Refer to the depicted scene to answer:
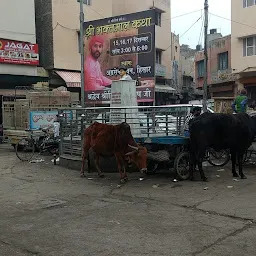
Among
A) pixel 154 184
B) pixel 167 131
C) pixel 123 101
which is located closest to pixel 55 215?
pixel 154 184

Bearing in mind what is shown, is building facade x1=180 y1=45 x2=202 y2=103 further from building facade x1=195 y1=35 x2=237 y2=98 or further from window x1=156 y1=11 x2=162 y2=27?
window x1=156 y1=11 x2=162 y2=27

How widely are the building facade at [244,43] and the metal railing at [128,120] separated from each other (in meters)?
17.5

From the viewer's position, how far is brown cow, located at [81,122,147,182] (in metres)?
8.85

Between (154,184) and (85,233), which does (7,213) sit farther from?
(154,184)

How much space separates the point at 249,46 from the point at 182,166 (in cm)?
1957

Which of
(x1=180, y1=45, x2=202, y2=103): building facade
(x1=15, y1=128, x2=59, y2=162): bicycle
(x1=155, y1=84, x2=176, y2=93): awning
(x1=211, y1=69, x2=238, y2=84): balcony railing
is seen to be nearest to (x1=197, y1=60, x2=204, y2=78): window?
(x1=180, y1=45, x2=202, y2=103): building facade

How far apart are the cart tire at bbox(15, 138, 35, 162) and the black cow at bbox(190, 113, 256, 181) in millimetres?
6344

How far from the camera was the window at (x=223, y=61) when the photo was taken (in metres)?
31.0

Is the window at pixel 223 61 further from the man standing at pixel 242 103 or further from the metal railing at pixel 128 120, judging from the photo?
the metal railing at pixel 128 120

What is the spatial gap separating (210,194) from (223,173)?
96.6 inches

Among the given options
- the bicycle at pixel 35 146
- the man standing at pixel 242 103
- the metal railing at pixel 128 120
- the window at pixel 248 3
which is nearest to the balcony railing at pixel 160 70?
the window at pixel 248 3

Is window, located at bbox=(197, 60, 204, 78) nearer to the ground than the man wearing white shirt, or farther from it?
farther from it

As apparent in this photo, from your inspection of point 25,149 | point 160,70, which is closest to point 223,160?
point 25,149

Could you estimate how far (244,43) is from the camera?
26.9 metres
